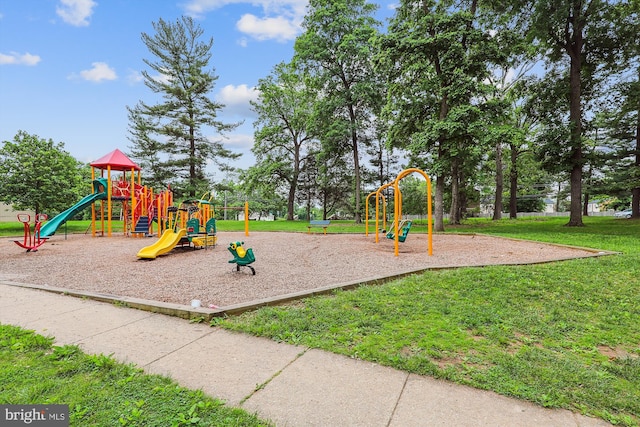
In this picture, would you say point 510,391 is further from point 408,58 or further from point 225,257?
point 408,58

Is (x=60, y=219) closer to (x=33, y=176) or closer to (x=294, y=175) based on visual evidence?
(x=33, y=176)

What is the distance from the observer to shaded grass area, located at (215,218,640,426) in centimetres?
223

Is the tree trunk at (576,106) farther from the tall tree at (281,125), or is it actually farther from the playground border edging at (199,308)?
the tall tree at (281,125)

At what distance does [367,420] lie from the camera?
1.84 meters

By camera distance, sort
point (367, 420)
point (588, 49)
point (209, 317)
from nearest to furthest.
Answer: point (367, 420), point (209, 317), point (588, 49)

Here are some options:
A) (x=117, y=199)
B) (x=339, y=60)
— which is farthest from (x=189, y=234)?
(x=339, y=60)

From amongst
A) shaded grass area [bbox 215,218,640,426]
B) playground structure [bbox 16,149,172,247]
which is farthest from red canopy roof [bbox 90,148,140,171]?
shaded grass area [bbox 215,218,640,426]

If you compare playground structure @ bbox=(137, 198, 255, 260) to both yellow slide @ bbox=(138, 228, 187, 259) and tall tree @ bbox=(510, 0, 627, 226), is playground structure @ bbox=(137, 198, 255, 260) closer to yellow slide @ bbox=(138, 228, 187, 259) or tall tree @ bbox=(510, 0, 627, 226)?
yellow slide @ bbox=(138, 228, 187, 259)

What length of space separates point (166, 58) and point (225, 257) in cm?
2576

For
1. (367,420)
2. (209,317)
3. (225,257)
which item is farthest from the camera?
(225,257)

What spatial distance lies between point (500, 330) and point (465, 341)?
597 mm

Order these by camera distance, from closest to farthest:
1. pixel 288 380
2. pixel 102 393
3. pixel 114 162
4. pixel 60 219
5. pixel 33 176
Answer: pixel 102 393
pixel 288 380
pixel 60 219
pixel 114 162
pixel 33 176

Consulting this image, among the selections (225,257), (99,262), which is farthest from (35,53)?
(225,257)

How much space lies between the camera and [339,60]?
65.5 feet
